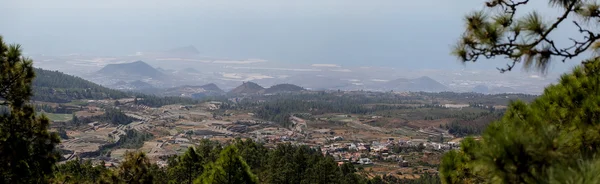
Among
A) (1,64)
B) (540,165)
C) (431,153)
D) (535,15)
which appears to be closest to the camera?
(540,165)

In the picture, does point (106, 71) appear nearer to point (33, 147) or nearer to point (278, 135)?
point (278, 135)

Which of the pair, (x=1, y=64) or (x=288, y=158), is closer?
(x=1, y=64)

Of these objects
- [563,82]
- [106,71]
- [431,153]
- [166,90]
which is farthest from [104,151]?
Result: [106,71]

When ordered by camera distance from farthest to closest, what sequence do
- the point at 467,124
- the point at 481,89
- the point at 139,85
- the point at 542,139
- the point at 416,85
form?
the point at 416,85, the point at 481,89, the point at 139,85, the point at 467,124, the point at 542,139

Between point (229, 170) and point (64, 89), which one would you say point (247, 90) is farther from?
point (229, 170)

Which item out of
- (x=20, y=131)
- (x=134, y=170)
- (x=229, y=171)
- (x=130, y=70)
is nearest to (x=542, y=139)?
(x=134, y=170)

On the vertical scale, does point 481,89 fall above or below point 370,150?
above
